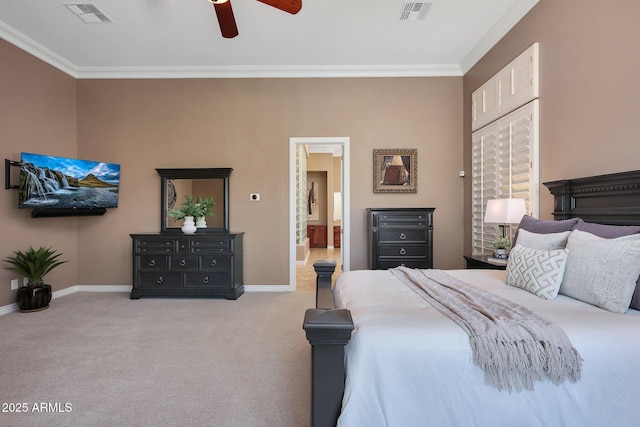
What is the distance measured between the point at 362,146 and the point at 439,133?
1.14 m

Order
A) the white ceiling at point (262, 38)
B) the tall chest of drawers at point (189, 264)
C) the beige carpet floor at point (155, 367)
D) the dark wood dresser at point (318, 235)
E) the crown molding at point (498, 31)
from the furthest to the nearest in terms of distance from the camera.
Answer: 1. the dark wood dresser at point (318, 235)
2. the tall chest of drawers at point (189, 264)
3. the white ceiling at point (262, 38)
4. the crown molding at point (498, 31)
5. the beige carpet floor at point (155, 367)

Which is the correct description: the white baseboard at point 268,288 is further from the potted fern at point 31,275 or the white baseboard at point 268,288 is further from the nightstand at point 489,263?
the nightstand at point 489,263

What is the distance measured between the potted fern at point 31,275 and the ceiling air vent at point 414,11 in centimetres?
490

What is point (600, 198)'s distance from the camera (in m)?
2.24

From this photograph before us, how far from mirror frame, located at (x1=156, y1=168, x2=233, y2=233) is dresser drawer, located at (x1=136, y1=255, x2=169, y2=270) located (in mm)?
481

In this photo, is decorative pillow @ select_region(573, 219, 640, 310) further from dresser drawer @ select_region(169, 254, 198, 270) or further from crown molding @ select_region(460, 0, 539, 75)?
dresser drawer @ select_region(169, 254, 198, 270)

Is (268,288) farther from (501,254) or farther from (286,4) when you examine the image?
Result: (286,4)

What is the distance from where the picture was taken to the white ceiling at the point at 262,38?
3.28 meters

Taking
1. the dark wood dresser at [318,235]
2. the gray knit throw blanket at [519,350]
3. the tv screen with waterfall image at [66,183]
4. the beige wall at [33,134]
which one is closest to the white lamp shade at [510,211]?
the gray knit throw blanket at [519,350]

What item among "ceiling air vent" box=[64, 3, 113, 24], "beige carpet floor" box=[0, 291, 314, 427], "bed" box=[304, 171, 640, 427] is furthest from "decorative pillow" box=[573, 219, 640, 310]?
"ceiling air vent" box=[64, 3, 113, 24]

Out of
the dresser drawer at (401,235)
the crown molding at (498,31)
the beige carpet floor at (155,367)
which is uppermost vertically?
the crown molding at (498,31)

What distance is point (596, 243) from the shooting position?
5.67 ft

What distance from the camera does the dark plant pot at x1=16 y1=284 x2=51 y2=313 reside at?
370 centimetres

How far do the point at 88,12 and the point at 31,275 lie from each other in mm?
3010
